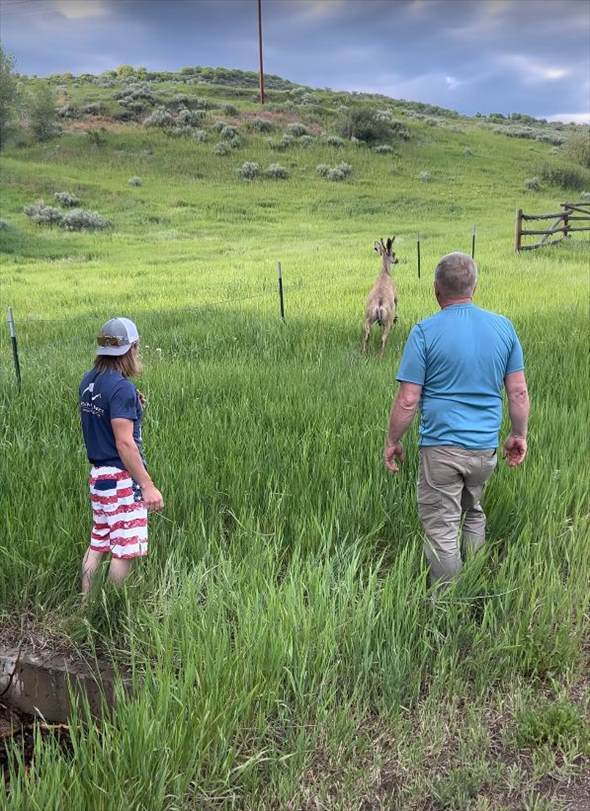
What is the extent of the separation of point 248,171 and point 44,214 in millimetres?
15972

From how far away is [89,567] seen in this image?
3740mm

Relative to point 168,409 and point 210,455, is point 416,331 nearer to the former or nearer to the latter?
point 210,455

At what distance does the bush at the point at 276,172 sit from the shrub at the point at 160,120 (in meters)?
12.0

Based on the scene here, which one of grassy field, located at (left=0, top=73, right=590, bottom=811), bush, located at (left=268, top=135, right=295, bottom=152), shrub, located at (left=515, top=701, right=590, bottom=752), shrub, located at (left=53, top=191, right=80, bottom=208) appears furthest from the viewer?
bush, located at (left=268, top=135, right=295, bottom=152)

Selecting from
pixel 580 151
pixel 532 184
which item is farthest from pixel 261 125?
pixel 580 151

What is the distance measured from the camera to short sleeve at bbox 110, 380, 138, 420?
3477 mm

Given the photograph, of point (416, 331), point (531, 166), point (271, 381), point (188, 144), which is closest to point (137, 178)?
point (188, 144)

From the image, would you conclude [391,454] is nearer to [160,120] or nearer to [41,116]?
[41,116]

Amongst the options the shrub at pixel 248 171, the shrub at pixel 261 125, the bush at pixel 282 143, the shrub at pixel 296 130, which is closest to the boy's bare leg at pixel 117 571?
the shrub at pixel 248 171

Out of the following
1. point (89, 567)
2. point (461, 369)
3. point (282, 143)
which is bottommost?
point (89, 567)

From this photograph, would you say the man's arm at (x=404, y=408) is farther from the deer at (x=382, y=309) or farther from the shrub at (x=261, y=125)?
the shrub at (x=261, y=125)

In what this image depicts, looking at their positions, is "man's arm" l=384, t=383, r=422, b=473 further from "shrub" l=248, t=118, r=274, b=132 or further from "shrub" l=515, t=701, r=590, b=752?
"shrub" l=248, t=118, r=274, b=132

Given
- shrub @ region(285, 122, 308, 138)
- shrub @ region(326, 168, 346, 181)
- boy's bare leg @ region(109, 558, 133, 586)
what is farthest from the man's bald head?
shrub @ region(285, 122, 308, 138)

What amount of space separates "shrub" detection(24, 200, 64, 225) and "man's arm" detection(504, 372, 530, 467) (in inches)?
1095
